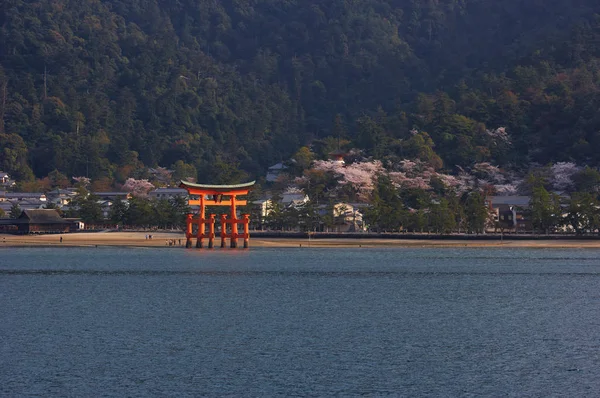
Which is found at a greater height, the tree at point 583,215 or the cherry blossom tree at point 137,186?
the cherry blossom tree at point 137,186

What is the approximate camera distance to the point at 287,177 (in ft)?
384

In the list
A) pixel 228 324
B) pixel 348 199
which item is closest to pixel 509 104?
pixel 348 199

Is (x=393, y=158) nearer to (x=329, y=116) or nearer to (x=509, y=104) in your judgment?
(x=509, y=104)

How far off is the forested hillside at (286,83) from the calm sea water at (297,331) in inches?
2160

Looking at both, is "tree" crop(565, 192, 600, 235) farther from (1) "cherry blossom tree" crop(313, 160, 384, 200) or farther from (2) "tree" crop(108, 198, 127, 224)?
(2) "tree" crop(108, 198, 127, 224)

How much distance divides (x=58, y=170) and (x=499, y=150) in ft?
185

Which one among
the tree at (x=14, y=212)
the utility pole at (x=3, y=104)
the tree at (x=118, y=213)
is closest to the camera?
the tree at (x=118, y=213)

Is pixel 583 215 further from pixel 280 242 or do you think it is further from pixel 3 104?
pixel 3 104

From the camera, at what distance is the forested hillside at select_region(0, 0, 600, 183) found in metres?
113

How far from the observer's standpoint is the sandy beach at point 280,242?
3095 inches

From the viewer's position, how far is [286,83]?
170000 millimetres

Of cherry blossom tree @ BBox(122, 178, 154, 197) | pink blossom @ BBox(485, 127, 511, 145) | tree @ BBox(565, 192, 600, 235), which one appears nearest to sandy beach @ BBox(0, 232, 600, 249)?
tree @ BBox(565, 192, 600, 235)

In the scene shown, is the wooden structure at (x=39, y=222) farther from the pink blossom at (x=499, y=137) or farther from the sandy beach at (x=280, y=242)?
the pink blossom at (x=499, y=137)

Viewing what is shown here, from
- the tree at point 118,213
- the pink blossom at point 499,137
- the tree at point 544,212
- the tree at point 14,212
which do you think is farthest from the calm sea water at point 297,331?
the pink blossom at point 499,137
